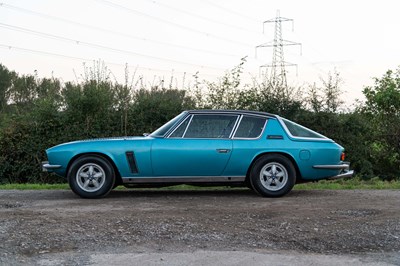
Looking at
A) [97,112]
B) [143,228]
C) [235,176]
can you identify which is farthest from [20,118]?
[143,228]

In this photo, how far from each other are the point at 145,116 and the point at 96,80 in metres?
1.88

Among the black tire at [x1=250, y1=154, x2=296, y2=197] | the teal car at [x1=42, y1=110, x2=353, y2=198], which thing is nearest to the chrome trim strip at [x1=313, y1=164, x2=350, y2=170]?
the teal car at [x1=42, y1=110, x2=353, y2=198]

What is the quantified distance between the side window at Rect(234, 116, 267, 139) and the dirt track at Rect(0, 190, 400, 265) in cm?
104

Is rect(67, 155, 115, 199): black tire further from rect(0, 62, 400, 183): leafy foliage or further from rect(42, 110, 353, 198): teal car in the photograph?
rect(0, 62, 400, 183): leafy foliage

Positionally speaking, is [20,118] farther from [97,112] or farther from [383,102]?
[383,102]

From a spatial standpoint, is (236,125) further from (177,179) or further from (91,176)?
(91,176)

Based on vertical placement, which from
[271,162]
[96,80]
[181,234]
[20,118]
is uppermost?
[96,80]

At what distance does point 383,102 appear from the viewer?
72.3ft

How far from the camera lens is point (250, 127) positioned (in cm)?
937

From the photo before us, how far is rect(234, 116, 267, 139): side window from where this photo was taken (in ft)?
30.5

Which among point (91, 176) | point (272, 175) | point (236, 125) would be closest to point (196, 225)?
point (272, 175)

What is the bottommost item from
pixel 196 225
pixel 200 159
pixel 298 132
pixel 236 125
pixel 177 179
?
pixel 196 225

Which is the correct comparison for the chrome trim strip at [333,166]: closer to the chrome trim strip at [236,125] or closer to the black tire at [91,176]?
the chrome trim strip at [236,125]

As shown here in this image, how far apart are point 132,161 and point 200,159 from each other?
3.53 feet
